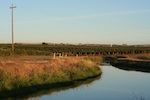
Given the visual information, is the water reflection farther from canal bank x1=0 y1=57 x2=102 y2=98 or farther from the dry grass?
the dry grass

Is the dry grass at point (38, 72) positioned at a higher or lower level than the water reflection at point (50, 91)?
higher

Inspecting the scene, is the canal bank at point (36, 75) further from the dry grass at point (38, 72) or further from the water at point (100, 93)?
the water at point (100, 93)

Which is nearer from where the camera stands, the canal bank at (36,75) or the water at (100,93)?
the water at (100,93)

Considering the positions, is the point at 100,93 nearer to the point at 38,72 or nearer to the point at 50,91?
the point at 50,91

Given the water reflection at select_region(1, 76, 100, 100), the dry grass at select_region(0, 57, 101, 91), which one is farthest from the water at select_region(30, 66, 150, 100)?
the dry grass at select_region(0, 57, 101, 91)

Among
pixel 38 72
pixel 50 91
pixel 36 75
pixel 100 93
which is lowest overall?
pixel 100 93

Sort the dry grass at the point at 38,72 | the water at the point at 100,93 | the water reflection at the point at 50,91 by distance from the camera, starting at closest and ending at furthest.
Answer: the water reflection at the point at 50,91 < the water at the point at 100,93 < the dry grass at the point at 38,72

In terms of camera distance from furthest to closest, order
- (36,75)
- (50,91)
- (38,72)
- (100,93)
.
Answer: (38,72), (36,75), (50,91), (100,93)

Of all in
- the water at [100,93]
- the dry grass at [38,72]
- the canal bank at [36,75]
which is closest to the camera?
the water at [100,93]

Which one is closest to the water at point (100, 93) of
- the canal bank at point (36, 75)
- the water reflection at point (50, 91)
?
the water reflection at point (50, 91)

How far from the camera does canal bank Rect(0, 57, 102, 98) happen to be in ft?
107

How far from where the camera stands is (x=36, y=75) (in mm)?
37406

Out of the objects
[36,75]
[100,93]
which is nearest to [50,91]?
[36,75]

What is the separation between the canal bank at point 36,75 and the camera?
32.5 metres
